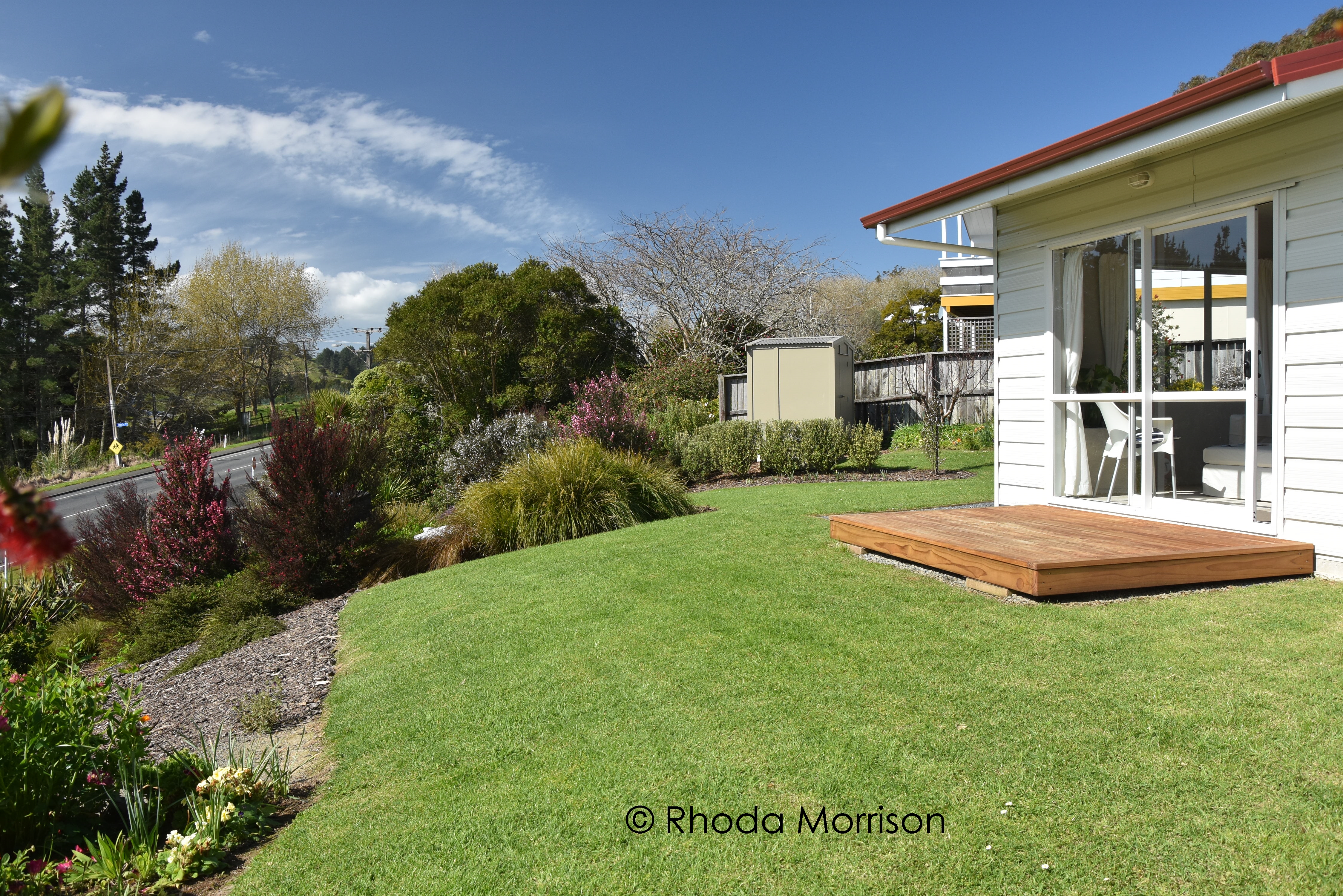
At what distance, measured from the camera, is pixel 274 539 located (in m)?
7.38

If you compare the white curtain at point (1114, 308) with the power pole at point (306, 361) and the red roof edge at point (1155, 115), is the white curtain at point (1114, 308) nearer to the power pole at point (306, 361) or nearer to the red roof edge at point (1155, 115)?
the red roof edge at point (1155, 115)

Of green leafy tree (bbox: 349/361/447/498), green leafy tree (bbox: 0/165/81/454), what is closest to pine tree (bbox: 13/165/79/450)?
green leafy tree (bbox: 0/165/81/454)

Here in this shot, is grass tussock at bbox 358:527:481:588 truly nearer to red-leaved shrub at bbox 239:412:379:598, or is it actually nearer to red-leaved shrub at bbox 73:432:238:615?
red-leaved shrub at bbox 239:412:379:598

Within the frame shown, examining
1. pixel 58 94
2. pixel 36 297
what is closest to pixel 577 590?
pixel 58 94

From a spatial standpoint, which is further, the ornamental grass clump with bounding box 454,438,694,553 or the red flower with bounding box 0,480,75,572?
the ornamental grass clump with bounding box 454,438,694,553

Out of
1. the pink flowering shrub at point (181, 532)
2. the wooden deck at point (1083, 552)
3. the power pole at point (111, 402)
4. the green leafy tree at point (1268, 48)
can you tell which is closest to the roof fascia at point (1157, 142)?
the wooden deck at point (1083, 552)

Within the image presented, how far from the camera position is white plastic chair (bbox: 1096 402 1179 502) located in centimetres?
585

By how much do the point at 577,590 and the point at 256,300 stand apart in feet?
118

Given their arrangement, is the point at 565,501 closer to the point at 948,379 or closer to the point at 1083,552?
the point at 1083,552

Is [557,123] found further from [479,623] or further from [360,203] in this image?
[479,623]

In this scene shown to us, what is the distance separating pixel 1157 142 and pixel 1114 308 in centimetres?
159

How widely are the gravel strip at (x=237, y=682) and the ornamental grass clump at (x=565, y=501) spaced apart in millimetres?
1930

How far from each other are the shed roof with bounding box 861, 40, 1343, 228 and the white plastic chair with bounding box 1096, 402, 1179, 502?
6.54 ft

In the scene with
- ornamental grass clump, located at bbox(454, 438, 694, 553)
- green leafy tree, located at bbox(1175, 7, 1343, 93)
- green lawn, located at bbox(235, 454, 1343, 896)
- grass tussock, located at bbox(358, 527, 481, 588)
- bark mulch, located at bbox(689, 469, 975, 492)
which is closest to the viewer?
green lawn, located at bbox(235, 454, 1343, 896)
